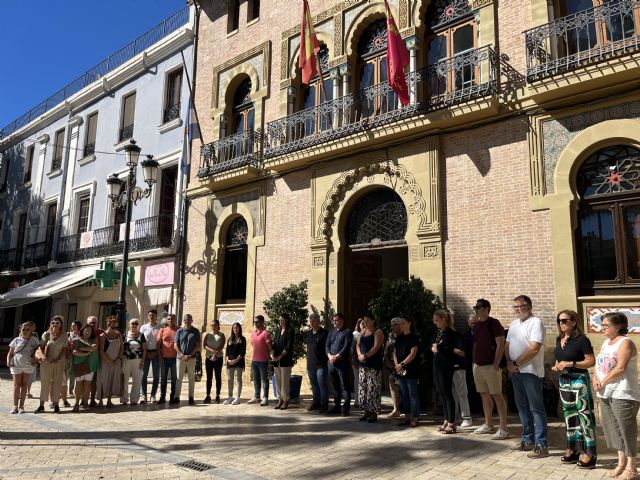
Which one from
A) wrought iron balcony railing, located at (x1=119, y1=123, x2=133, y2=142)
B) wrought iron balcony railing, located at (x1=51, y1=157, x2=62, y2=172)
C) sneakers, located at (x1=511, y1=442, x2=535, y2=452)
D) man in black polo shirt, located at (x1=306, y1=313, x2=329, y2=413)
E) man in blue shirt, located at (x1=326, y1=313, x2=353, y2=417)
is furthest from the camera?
wrought iron balcony railing, located at (x1=51, y1=157, x2=62, y2=172)

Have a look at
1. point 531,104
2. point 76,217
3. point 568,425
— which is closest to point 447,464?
point 568,425

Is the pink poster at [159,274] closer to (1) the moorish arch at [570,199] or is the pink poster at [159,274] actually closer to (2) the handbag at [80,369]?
(2) the handbag at [80,369]

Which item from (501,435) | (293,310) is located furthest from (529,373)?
(293,310)

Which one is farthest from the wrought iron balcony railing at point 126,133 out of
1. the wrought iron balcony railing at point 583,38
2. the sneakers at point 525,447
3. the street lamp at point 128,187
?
the sneakers at point 525,447

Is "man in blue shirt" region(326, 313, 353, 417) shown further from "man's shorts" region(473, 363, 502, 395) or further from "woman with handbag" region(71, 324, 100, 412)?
"woman with handbag" region(71, 324, 100, 412)

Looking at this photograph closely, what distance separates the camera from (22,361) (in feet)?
28.3

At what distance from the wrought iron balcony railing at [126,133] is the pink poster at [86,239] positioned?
3.75 m

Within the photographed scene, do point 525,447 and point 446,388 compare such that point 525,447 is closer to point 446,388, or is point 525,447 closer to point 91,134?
point 446,388

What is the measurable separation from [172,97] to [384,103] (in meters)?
9.11

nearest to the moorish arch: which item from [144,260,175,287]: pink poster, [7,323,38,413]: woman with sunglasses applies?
[7,323,38,413]: woman with sunglasses

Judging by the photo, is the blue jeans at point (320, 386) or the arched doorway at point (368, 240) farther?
the arched doorway at point (368, 240)

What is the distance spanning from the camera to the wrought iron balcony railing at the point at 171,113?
1681cm

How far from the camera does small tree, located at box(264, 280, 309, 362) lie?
10664 mm

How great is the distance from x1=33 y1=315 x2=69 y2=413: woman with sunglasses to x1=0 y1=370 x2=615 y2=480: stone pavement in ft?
2.09
